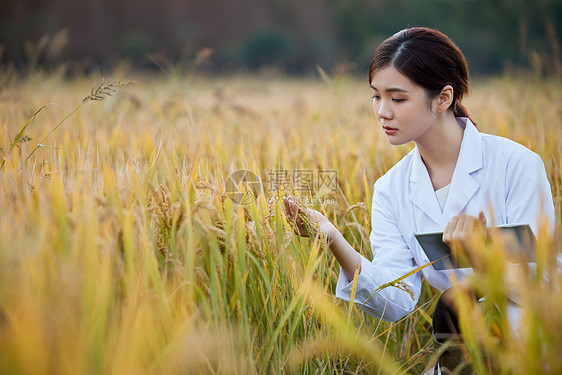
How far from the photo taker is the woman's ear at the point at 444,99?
1.41 meters

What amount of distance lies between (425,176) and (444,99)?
0.80ft

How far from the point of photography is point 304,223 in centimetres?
121

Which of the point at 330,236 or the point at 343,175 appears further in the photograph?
the point at 343,175

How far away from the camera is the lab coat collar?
137 centimetres

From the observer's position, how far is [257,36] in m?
13.3

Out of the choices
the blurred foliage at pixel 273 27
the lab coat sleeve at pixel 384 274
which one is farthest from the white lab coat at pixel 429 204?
the blurred foliage at pixel 273 27

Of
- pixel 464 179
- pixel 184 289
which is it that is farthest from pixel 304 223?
pixel 464 179

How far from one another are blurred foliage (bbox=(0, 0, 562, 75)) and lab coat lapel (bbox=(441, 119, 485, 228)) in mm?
9580

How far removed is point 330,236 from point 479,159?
1.74 feet

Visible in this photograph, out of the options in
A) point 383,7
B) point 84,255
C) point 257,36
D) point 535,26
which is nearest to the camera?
point 84,255

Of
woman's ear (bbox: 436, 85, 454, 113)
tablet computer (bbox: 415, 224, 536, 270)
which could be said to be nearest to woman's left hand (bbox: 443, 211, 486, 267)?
tablet computer (bbox: 415, 224, 536, 270)

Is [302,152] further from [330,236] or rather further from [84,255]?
[84,255]

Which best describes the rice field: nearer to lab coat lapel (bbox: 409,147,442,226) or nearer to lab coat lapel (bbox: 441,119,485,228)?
lab coat lapel (bbox: 409,147,442,226)

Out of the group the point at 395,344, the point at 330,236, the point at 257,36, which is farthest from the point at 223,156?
the point at 257,36
